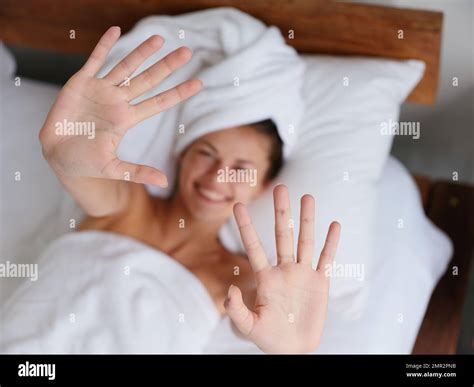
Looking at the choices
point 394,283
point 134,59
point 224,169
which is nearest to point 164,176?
point 134,59

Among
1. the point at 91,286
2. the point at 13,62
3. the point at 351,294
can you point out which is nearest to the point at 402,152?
the point at 351,294

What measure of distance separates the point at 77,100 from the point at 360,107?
0.45 metres

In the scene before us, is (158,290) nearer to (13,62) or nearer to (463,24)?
(13,62)

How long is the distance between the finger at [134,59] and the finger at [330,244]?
0.95ft

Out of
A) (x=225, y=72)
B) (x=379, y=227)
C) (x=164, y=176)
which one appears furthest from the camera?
(x=379, y=227)

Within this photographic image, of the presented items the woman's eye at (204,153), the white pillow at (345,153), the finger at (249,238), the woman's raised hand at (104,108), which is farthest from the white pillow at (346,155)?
the woman's raised hand at (104,108)

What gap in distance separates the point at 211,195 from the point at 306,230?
0.27 meters

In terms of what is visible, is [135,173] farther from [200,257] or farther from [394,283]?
[394,283]

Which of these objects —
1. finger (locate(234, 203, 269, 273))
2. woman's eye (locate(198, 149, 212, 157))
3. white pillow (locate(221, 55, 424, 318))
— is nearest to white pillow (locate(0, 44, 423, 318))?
white pillow (locate(221, 55, 424, 318))

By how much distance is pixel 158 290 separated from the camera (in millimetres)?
863

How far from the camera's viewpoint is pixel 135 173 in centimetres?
63

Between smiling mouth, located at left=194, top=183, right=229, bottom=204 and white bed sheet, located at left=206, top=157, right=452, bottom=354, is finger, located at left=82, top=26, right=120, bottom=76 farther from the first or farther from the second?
white bed sheet, located at left=206, top=157, right=452, bottom=354
